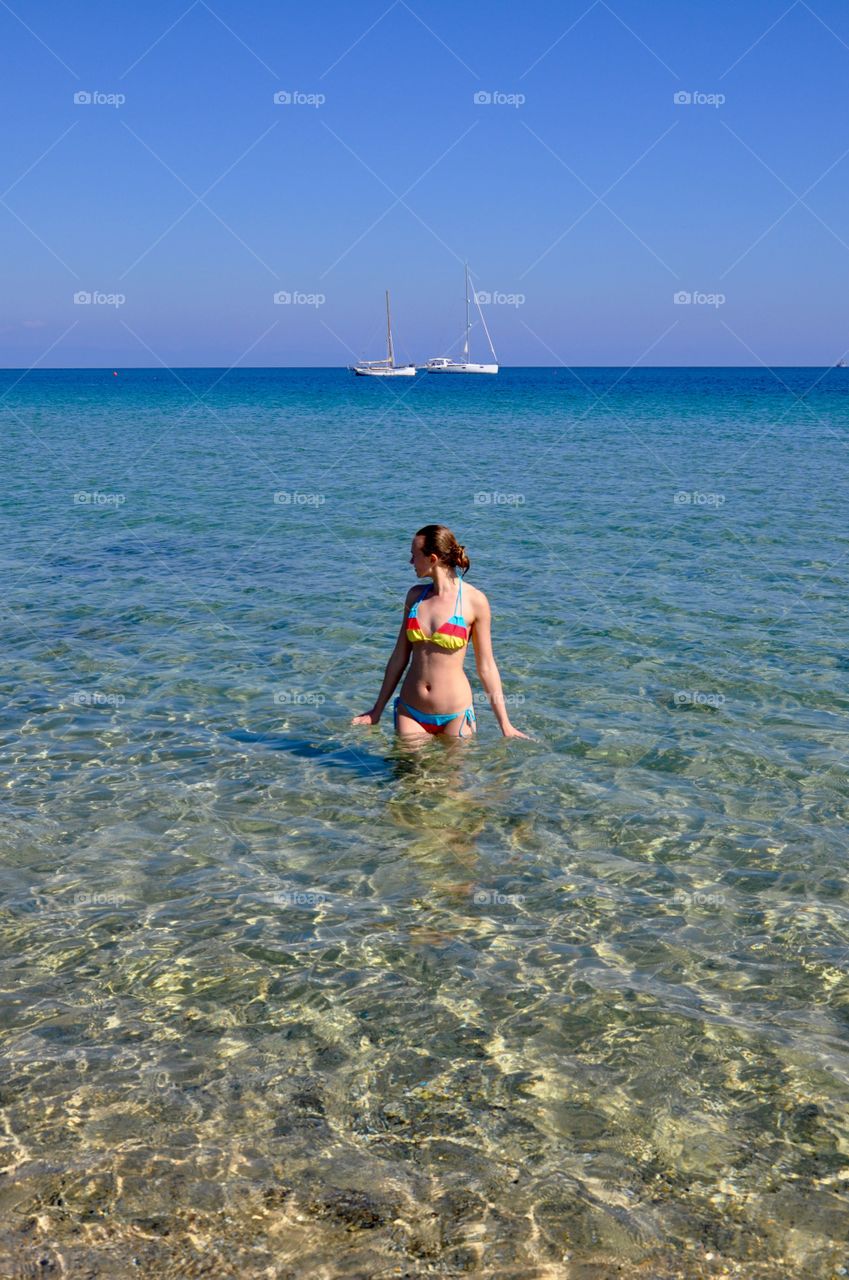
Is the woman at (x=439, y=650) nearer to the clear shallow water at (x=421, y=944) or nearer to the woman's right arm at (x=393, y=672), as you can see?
the woman's right arm at (x=393, y=672)

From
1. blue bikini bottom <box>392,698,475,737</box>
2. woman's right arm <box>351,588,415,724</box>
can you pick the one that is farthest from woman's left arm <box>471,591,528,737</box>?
woman's right arm <box>351,588,415,724</box>

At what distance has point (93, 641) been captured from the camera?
13.4m

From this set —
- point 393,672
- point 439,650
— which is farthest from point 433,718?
point 439,650

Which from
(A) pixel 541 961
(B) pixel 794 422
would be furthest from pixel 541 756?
(B) pixel 794 422

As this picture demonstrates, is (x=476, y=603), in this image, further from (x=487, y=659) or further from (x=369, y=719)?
(x=369, y=719)

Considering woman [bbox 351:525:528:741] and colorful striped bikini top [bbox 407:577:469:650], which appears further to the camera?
colorful striped bikini top [bbox 407:577:469:650]

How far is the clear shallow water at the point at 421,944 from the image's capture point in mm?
4109

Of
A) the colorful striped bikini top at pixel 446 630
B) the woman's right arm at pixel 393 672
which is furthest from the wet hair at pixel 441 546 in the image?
the woman's right arm at pixel 393 672

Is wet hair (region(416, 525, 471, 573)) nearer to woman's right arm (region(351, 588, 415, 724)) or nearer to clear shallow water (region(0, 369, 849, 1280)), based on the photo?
woman's right arm (region(351, 588, 415, 724))

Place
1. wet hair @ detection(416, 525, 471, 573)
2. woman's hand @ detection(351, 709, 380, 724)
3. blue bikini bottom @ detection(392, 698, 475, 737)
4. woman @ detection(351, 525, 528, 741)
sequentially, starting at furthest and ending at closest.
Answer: blue bikini bottom @ detection(392, 698, 475, 737), woman's hand @ detection(351, 709, 380, 724), woman @ detection(351, 525, 528, 741), wet hair @ detection(416, 525, 471, 573)

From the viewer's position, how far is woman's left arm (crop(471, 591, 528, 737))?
8.88 m

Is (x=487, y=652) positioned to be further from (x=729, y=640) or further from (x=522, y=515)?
(x=522, y=515)

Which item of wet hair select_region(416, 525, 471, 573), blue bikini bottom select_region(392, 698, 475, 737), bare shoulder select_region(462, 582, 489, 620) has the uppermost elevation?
wet hair select_region(416, 525, 471, 573)

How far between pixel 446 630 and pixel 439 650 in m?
0.22
